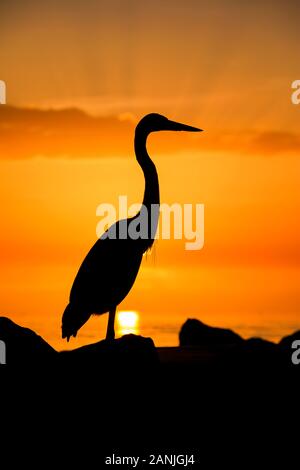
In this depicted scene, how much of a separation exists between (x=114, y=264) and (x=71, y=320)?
107cm

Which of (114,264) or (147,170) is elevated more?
(147,170)

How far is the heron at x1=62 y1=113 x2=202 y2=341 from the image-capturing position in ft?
38.0

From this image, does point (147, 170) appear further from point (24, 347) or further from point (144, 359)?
point (24, 347)

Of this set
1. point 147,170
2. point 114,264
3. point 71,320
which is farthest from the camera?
point 147,170

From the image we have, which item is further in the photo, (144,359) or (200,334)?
(200,334)

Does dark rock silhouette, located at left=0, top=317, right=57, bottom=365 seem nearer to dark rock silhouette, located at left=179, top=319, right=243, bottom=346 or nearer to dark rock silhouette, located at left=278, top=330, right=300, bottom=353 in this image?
dark rock silhouette, located at left=278, top=330, right=300, bottom=353

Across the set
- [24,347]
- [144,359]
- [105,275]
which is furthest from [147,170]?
[24,347]

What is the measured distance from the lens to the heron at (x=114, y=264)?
38.0 ft

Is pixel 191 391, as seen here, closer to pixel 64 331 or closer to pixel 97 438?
pixel 97 438

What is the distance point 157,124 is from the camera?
12867 millimetres

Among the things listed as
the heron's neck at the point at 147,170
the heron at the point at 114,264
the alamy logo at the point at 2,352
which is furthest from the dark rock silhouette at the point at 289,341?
the alamy logo at the point at 2,352
